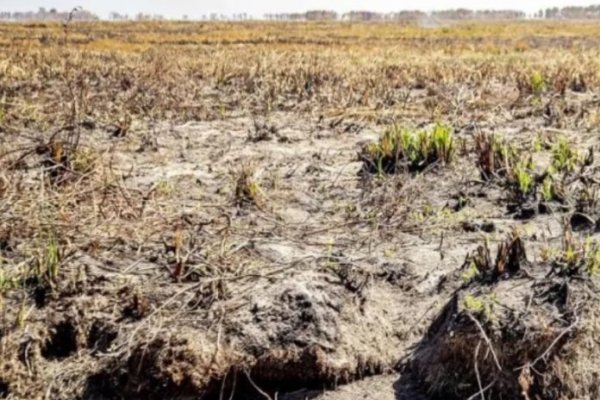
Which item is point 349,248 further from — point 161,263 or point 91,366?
point 91,366

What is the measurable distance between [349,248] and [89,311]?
1.30 metres

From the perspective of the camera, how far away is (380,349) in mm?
3143

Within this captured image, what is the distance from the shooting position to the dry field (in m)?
2.93

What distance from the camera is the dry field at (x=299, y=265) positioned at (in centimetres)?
293

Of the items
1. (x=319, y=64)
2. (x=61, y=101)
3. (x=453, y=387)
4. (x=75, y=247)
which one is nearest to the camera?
(x=453, y=387)

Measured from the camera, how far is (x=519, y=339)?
280 cm

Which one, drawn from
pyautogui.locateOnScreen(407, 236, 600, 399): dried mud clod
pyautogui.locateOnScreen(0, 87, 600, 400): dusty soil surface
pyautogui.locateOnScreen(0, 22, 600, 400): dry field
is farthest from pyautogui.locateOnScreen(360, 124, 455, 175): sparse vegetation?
pyautogui.locateOnScreen(407, 236, 600, 399): dried mud clod

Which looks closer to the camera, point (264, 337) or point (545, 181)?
point (264, 337)

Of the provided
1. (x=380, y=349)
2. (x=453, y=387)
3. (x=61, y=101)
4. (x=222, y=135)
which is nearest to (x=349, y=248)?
(x=380, y=349)

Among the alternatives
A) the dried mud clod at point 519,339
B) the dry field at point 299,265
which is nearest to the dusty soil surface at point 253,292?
the dry field at point 299,265

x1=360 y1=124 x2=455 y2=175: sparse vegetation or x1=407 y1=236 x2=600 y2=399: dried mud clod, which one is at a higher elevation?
x1=360 y1=124 x2=455 y2=175: sparse vegetation

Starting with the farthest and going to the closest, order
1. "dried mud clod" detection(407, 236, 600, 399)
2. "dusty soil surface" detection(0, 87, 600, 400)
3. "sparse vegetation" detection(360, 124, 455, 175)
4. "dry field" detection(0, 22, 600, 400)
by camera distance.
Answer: "sparse vegetation" detection(360, 124, 455, 175)
"dusty soil surface" detection(0, 87, 600, 400)
"dry field" detection(0, 22, 600, 400)
"dried mud clod" detection(407, 236, 600, 399)

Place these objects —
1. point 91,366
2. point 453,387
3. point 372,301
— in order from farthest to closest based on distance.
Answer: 1. point 372,301
2. point 91,366
3. point 453,387

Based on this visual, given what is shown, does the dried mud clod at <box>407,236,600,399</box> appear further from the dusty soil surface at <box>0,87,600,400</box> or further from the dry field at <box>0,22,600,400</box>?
the dusty soil surface at <box>0,87,600,400</box>
